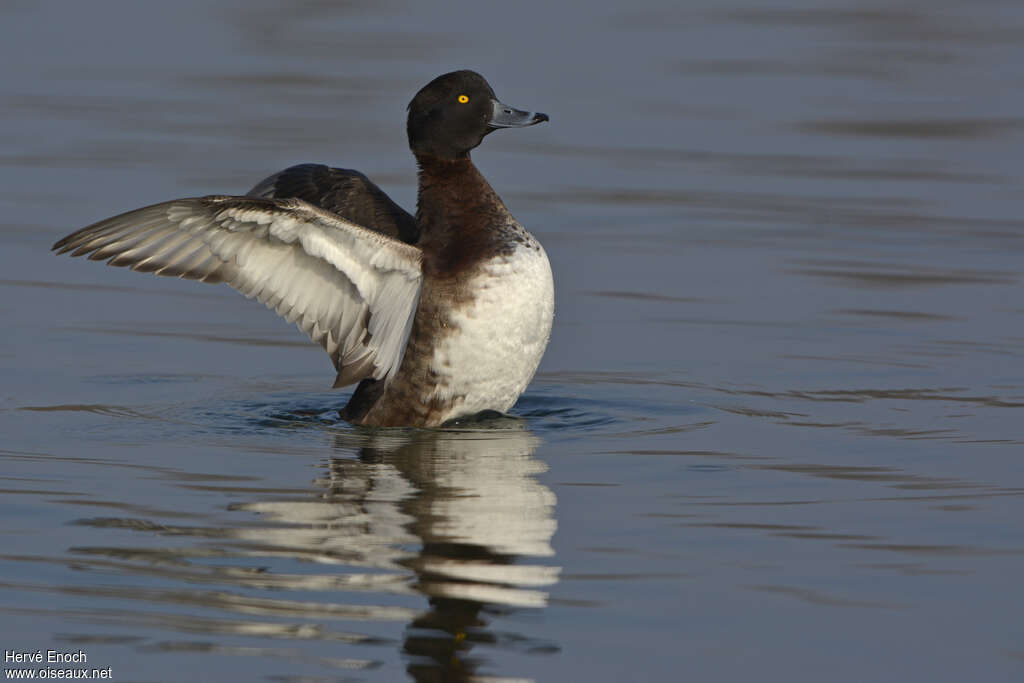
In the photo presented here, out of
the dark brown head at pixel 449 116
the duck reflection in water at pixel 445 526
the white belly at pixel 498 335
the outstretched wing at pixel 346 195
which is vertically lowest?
the duck reflection in water at pixel 445 526

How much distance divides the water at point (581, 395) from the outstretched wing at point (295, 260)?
1.31ft

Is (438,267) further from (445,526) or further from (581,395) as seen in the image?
(445,526)

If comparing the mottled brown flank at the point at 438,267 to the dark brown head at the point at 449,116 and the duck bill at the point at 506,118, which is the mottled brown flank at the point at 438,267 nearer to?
the dark brown head at the point at 449,116

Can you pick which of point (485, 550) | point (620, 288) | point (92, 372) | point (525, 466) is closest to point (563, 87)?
point (620, 288)

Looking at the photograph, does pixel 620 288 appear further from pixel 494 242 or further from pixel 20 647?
pixel 20 647

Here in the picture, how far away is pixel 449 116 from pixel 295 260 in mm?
960

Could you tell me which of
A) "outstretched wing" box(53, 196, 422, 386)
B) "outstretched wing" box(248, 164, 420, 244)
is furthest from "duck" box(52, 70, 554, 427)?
"outstretched wing" box(248, 164, 420, 244)

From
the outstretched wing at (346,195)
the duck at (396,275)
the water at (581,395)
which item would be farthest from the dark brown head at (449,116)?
the water at (581,395)

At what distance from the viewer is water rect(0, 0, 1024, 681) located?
4.38 m

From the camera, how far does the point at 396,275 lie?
680cm

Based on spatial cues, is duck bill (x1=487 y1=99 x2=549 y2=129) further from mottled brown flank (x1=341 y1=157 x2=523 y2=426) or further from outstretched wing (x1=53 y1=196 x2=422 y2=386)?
outstretched wing (x1=53 y1=196 x2=422 y2=386)

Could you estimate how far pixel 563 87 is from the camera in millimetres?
13672

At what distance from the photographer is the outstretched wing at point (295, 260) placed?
21.3 ft

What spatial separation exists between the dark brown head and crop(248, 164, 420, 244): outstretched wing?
1.14ft
